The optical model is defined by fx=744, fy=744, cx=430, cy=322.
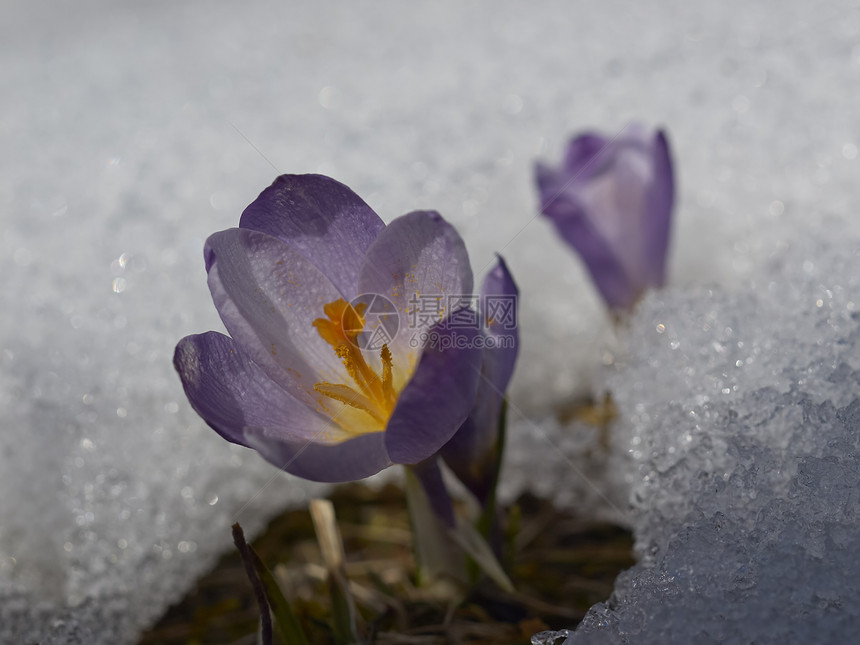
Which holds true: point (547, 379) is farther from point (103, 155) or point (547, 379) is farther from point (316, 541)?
point (103, 155)

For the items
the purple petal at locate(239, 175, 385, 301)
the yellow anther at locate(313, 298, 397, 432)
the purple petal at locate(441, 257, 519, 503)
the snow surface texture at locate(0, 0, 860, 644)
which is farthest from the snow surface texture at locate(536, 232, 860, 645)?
the purple petal at locate(239, 175, 385, 301)

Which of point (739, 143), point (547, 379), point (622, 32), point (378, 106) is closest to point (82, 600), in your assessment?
point (547, 379)

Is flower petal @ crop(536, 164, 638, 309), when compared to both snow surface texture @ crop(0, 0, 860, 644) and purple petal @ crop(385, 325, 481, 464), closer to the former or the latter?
snow surface texture @ crop(0, 0, 860, 644)

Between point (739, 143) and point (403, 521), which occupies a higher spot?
point (739, 143)

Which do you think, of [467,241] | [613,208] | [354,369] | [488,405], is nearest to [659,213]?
[613,208]

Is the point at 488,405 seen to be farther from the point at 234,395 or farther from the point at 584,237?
the point at 584,237

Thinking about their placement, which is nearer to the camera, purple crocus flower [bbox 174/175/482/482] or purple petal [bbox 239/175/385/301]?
purple crocus flower [bbox 174/175/482/482]
